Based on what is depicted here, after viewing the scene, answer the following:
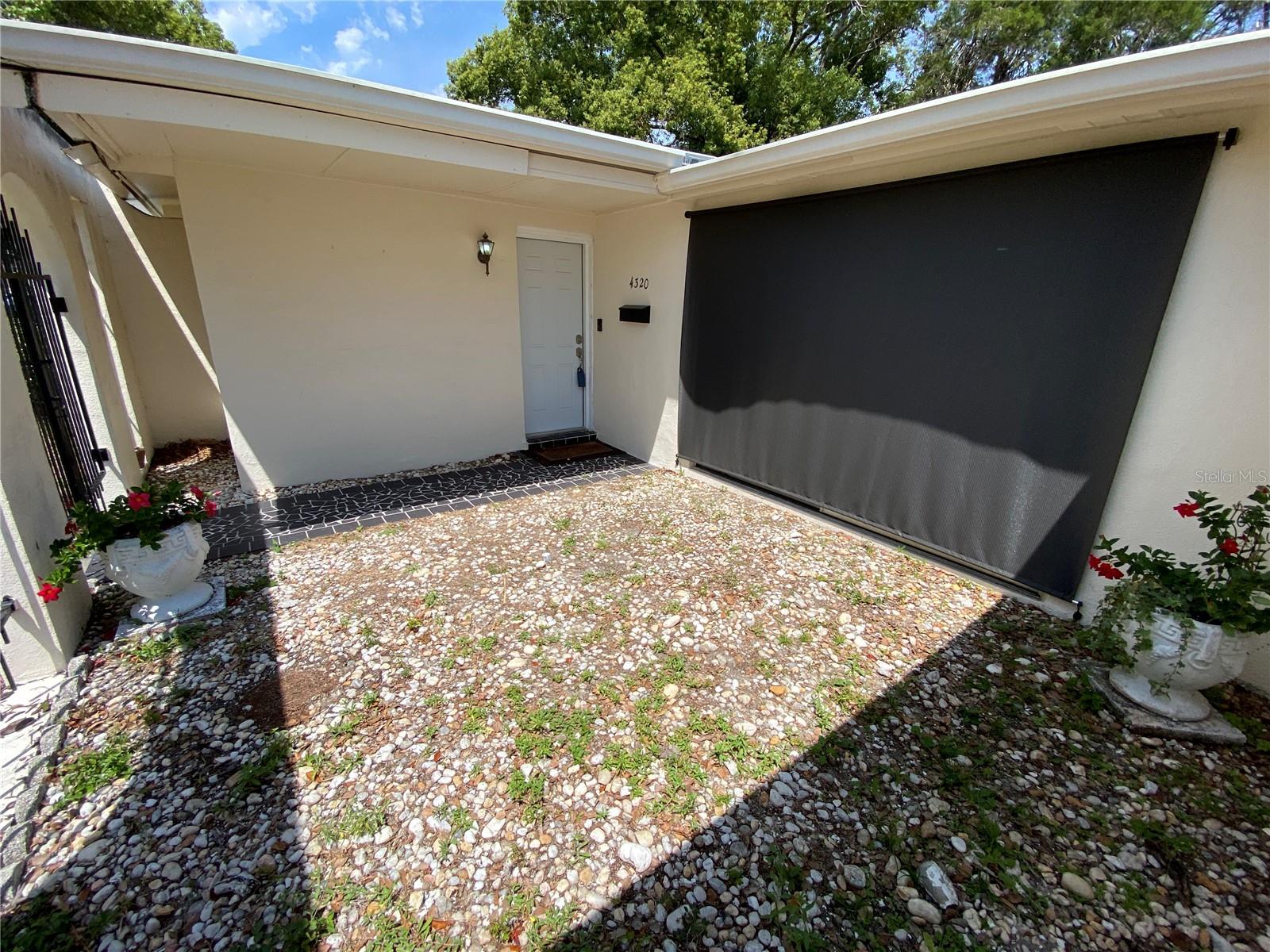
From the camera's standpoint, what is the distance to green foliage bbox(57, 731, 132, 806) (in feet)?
6.00

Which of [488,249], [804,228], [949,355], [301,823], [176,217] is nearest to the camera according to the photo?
[301,823]

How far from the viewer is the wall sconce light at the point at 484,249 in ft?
16.2

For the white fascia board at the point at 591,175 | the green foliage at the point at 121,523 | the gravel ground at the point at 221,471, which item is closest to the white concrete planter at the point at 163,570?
the green foliage at the point at 121,523

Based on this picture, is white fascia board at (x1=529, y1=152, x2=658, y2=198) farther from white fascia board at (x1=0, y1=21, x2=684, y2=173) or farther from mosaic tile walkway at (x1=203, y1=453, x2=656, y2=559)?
mosaic tile walkway at (x1=203, y1=453, x2=656, y2=559)

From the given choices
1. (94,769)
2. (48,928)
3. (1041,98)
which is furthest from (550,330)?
(48,928)

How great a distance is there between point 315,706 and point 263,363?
3.31m

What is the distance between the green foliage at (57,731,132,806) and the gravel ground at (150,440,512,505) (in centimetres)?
A: 281

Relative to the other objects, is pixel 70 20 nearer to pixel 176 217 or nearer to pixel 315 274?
pixel 176 217

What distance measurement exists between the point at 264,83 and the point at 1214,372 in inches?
196

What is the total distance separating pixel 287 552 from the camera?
3543mm

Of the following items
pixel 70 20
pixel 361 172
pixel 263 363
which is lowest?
pixel 263 363

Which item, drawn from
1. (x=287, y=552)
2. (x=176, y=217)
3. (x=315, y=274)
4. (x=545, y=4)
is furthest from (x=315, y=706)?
(x=545, y=4)

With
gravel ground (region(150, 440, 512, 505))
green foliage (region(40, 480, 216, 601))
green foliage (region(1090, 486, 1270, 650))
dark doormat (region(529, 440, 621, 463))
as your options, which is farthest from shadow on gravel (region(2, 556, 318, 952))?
dark doormat (region(529, 440, 621, 463))

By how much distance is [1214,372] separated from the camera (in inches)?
95.5
